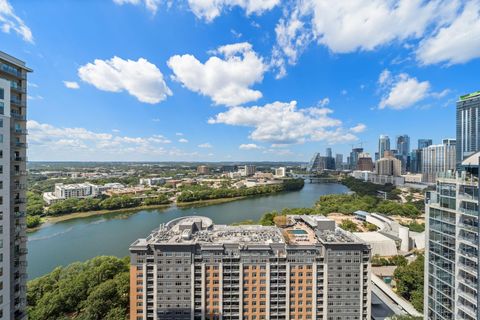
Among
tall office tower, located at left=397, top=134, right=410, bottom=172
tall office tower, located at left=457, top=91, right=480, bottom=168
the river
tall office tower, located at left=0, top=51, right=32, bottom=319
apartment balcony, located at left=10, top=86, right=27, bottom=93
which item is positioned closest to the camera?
tall office tower, located at left=0, top=51, right=32, bottom=319

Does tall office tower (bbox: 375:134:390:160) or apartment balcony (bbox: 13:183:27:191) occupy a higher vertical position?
tall office tower (bbox: 375:134:390:160)

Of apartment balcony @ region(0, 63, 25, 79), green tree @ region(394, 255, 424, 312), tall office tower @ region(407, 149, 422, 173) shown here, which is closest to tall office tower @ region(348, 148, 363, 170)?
tall office tower @ region(407, 149, 422, 173)

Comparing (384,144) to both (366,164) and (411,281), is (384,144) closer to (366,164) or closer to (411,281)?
(366,164)

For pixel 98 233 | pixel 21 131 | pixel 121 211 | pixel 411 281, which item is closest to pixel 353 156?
pixel 121 211

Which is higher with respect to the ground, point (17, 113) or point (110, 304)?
point (17, 113)

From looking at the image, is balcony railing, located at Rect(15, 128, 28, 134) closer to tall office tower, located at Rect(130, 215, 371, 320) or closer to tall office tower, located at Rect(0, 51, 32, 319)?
tall office tower, located at Rect(0, 51, 32, 319)

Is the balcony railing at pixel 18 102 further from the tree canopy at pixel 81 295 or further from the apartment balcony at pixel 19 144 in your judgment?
the tree canopy at pixel 81 295

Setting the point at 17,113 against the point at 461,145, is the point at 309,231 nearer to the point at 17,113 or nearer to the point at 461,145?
the point at 17,113

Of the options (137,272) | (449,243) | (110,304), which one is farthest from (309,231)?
(110,304)
